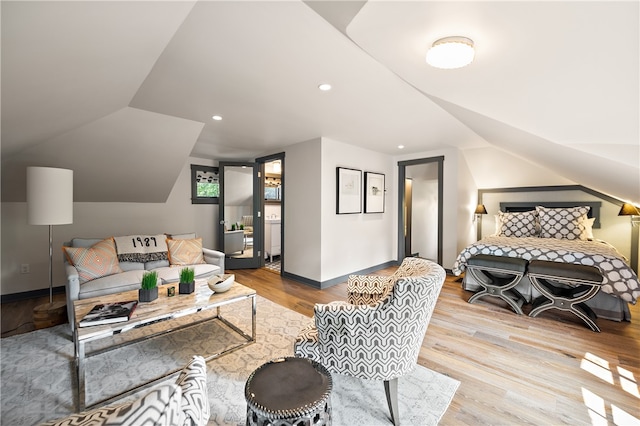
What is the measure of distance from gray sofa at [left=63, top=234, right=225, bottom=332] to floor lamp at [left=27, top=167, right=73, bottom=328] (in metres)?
0.24

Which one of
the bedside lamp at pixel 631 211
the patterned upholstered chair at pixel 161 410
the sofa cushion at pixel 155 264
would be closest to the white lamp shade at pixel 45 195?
the sofa cushion at pixel 155 264

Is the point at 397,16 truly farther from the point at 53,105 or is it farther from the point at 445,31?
the point at 53,105

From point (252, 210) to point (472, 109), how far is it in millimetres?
4225

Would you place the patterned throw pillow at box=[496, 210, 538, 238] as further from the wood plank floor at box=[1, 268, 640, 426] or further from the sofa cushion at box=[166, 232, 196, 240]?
the sofa cushion at box=[166, 232, 196, 240]

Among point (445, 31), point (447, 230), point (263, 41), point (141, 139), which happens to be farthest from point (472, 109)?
point (141, 139)

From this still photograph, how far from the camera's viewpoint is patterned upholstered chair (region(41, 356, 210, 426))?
0.48 m

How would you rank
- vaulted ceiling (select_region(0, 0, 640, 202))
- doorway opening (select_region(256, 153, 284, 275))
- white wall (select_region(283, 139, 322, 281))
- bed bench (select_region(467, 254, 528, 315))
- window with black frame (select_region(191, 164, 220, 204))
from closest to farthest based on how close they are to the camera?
vaulted ceiling (select_region(0, 0, 640, 202)) → bed bench (select_region(467, 254, 528, 315)) → white wall (select_region(283, 139, 322, 281)) → doorway opening (select_region(256, 153, 284, 275)) → window with black frame (select_region(191, 164, 220, 204))

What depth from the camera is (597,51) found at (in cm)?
113

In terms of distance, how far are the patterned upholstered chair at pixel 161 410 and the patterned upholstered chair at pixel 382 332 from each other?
3.10 ft

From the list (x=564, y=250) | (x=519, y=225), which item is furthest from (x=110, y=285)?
(x=519, y=225)

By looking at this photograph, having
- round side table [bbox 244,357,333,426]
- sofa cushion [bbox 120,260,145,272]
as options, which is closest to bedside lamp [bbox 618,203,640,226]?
round side table [bbox 244,357,333,426]

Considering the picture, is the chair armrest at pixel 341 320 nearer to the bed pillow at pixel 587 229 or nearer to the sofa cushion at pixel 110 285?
the sofa cushion at pixel 110 285

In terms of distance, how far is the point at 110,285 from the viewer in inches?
111

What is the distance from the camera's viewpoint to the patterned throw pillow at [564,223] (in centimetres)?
387
